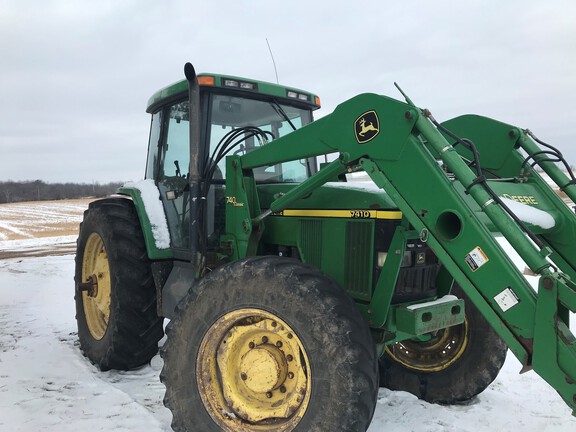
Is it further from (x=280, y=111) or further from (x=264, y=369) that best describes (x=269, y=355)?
(x=280, y=111)

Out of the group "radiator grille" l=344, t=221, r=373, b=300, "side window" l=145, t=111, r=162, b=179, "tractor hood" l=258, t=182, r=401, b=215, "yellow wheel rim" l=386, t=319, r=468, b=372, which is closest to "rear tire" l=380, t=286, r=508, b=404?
"yellow wheel rim" l=386, t=319, r=468, b=372

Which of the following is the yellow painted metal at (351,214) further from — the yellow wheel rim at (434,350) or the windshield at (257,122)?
the yellow wheel rim at (434,350)

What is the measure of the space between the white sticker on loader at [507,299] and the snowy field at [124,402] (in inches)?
52.3

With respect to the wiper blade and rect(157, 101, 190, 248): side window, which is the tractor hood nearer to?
the wiper blade

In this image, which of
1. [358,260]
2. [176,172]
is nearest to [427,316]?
[358,260]

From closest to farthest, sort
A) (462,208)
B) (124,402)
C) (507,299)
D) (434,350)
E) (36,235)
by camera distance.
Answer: (507,299) → (462,208) → (124,402) → (434,350) → (36,235)

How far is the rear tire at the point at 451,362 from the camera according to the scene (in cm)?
358

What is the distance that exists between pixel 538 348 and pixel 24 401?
3424 millimetres

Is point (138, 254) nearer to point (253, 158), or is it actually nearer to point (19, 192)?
point (253, 158)

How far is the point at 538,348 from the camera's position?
2.15m

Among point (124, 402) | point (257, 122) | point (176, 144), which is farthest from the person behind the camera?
point (176, 144)

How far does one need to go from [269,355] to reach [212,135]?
187 centimetres

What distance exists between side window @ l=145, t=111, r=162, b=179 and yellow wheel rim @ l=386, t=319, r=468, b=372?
2682 millimetres

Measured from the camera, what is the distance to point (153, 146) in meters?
4.59
